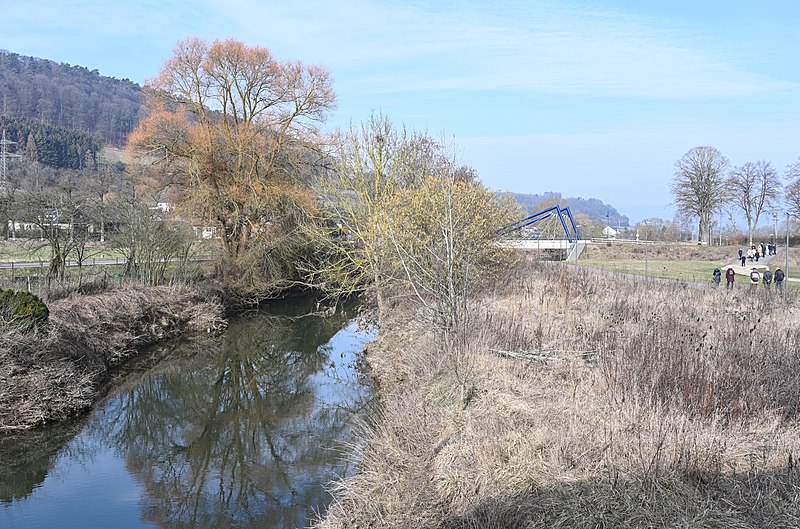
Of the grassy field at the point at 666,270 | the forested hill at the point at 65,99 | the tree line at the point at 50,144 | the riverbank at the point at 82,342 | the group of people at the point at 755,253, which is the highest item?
the forested hill at the point at 65,99

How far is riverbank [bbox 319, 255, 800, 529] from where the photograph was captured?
241 inches

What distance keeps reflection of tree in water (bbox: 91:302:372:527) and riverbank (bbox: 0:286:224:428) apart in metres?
1.11

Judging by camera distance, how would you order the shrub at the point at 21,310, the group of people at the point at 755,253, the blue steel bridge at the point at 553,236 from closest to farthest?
the shrub at the point at 21,310
the blue steel bridge at the point at 553,236
the group of people at the point at 755,253

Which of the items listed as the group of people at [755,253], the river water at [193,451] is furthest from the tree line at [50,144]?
the river water at [193,451]

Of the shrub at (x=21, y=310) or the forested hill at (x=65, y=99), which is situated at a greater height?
the forested hill at (x=65, y=99)

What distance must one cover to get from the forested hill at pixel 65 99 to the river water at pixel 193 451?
398ft

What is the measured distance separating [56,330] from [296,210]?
1403cm

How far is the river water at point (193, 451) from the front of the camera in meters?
9.18

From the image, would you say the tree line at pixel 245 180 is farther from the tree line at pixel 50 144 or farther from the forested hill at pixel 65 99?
→ the forested hill at pixel 65 99

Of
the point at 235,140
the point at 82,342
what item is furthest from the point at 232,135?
the point at 82,342

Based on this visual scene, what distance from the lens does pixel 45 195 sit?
20219 mm

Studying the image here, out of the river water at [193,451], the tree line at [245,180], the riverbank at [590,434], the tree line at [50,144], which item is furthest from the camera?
the tree line at [50,144]

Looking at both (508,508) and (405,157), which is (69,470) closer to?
(508,508)

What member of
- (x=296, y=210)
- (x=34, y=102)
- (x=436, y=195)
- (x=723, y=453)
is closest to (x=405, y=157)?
(x=436, y=195)
